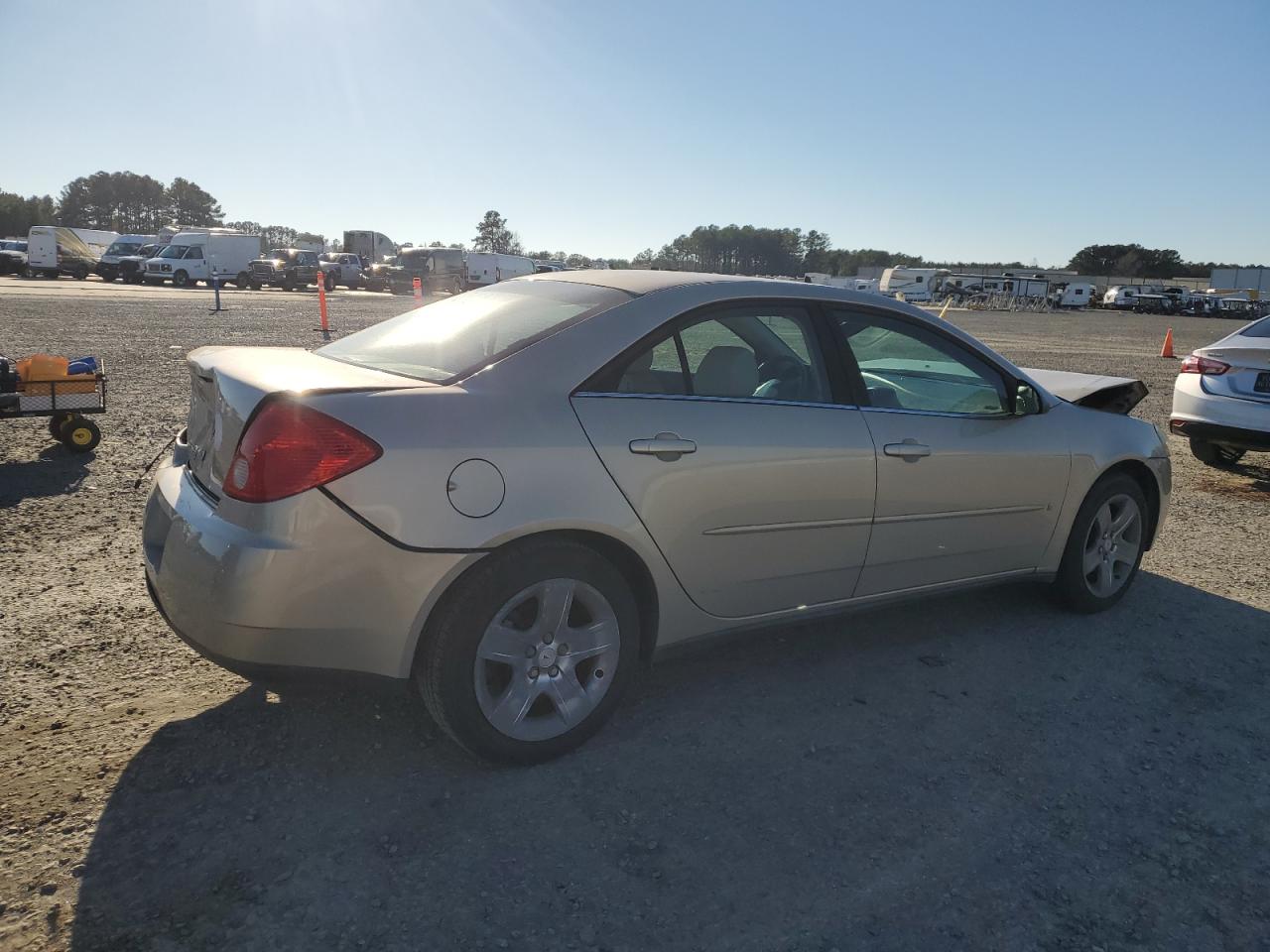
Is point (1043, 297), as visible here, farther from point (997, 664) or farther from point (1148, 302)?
point (997, 664)

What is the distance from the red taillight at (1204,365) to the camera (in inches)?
295

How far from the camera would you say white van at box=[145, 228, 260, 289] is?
41594mm

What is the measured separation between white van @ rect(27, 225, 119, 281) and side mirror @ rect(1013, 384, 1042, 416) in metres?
50.6

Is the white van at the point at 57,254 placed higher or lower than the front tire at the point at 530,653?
higher

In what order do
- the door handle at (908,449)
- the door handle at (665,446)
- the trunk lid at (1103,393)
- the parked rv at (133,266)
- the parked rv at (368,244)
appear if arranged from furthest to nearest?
the parked rv at (368,244), the parked rv at (133,266), the trunk lid at (1103,393), the door handle at (908,449), the door handle at (665,446)

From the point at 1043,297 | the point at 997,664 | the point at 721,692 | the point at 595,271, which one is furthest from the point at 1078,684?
the point at 1043,297

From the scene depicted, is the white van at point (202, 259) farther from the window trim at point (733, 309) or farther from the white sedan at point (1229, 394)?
the window trim at point (733, 309)

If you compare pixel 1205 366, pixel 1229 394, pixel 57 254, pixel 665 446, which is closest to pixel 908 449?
pixel 665 446

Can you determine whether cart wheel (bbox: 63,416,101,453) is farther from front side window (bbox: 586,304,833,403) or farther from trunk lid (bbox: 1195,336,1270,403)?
trunk lid (bbox: 1195,336,1270,403)

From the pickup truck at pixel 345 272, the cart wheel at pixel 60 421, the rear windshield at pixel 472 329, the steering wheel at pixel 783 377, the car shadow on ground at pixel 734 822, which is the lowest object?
the car shadow on ground at pixel 734 822

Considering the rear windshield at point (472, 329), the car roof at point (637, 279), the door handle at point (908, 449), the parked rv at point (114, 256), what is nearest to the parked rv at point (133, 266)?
the parked rv at point (114, 256)

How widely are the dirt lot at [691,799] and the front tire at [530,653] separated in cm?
14

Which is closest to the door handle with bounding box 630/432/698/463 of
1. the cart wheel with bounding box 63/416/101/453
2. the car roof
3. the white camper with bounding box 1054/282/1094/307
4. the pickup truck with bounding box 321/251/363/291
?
the car roof

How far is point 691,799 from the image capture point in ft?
9.25
